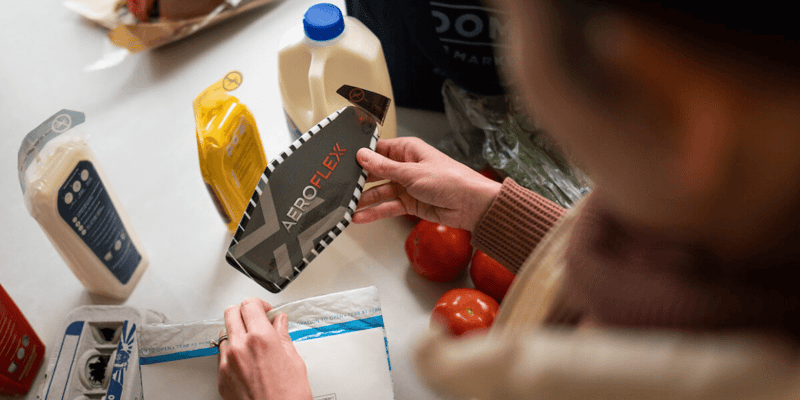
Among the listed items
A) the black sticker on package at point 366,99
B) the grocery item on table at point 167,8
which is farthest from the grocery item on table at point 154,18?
the black sticker on package at point 366,99

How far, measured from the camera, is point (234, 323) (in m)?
0.59

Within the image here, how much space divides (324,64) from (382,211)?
0.22m

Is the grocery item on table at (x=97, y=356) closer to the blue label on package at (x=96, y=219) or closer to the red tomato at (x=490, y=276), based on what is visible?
the blue label on package at (x=96, y=219)

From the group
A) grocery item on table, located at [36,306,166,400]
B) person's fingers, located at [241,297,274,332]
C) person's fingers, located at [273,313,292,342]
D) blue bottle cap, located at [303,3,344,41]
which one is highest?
blue bottle cap, located at [303,3,344,41]

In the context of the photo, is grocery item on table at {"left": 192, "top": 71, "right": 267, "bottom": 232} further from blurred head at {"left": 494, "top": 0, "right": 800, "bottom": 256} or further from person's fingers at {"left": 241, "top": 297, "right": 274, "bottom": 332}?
blurred head at {"left": 494, "top": 0, "right": 800, "bottom": 256}

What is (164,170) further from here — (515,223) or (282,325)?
(515,223)

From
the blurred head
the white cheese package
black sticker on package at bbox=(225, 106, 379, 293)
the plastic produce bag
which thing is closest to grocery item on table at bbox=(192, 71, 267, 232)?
black sticker on package at bbox=(225, 106, 379, 293)

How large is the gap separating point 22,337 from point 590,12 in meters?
0.76

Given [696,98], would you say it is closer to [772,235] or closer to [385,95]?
[772,235]

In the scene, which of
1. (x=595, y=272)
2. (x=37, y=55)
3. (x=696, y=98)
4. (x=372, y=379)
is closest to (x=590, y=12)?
(x=696, y=98)

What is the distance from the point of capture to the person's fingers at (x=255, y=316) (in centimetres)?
57

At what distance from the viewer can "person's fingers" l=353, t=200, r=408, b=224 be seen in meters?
0.74

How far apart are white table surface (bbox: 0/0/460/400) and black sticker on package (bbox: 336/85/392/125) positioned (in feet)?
→ 0.62

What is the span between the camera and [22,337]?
0.66 meters
